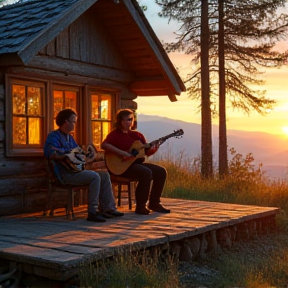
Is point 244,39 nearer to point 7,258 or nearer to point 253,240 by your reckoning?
point 253,240

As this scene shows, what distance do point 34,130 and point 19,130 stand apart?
1.11 ft

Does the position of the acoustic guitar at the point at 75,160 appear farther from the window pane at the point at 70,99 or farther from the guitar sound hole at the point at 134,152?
the window pane at the point at 70,99

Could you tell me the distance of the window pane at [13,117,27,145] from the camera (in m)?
9.18

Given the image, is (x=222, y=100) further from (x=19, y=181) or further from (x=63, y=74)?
(x=19, y=181)

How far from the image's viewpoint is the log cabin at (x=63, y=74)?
8.84m

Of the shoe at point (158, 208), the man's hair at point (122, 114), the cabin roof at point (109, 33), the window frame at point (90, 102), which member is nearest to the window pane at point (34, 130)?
the window frame at point (90, 102)

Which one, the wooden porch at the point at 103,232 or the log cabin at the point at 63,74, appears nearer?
the wooden porch at the point at 103,232

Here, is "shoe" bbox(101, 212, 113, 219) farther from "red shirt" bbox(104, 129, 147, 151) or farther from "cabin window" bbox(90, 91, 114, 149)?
"cabin window" bbox(90, 91, 114, 149)

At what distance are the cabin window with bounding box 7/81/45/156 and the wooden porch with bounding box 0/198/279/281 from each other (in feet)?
3.72

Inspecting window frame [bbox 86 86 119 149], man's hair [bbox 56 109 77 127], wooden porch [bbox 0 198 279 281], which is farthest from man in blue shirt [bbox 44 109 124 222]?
window frame [bbox 86 86 119 149]

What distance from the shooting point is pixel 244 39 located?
765 inches

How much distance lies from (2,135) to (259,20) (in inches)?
486

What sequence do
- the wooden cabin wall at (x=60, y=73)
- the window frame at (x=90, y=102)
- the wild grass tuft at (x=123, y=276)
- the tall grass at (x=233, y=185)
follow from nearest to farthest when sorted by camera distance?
1. the wild grass tuft at (x=123, y=276)
2. the wooden cabin wall at (x=60, y=73)
3. the window frame at (x=90, y=102)
4. the tall grass at (x=233, y=185)

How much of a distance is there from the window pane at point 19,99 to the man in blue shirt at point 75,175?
0.91 m
